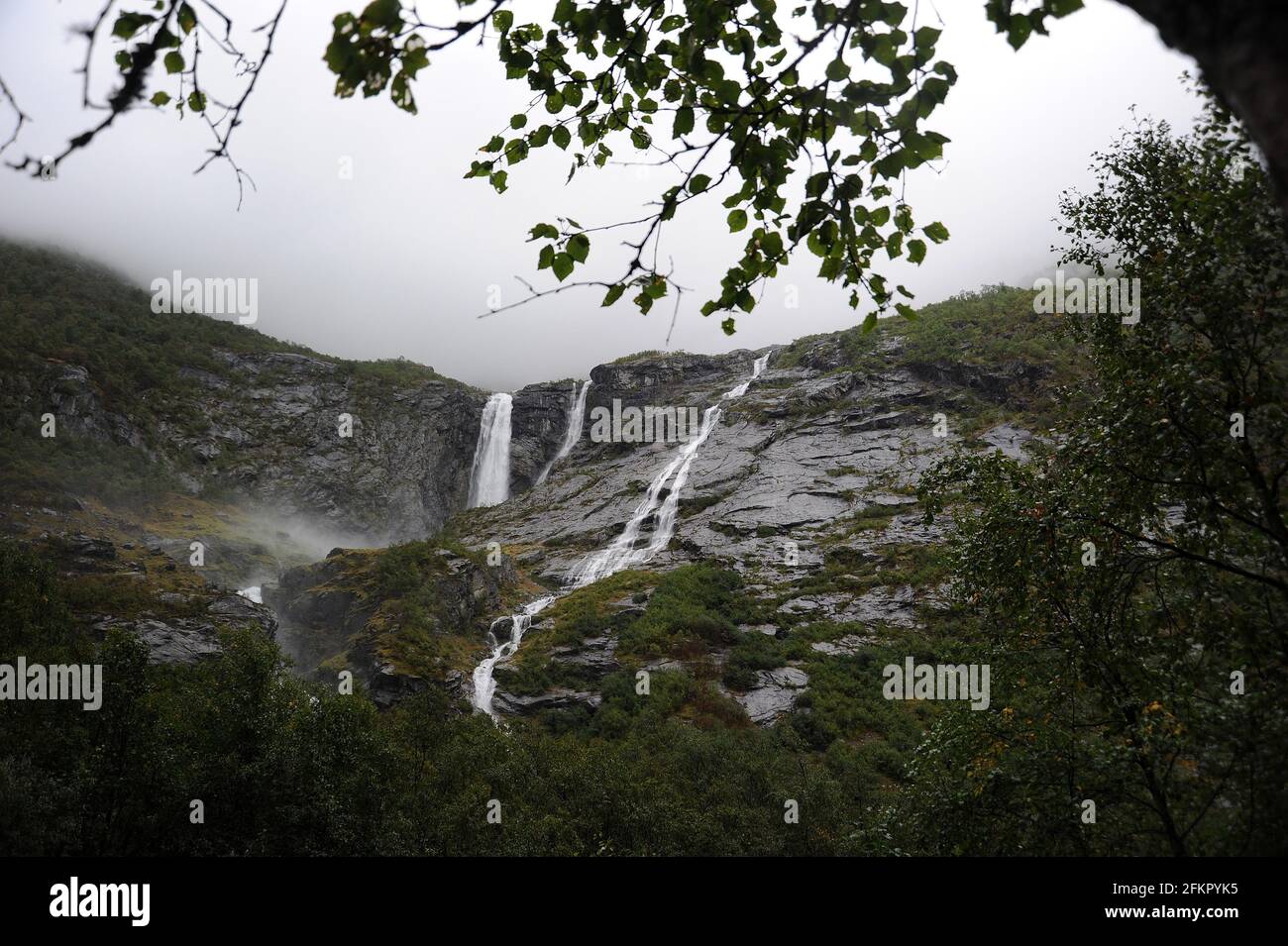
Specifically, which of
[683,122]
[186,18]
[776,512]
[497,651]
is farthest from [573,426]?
[186,18]

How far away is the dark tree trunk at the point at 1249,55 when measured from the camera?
3.42ft

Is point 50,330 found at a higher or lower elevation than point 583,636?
higher

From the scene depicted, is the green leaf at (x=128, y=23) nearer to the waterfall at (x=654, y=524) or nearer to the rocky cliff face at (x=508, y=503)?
the rocky cliff face at (x=508, y=503)

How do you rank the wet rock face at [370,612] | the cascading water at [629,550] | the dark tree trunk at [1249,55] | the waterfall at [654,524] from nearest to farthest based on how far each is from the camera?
the dark tree trunk at [1249,55] → the wet rock face at [370,612] → the cascading water at [629,550] → the waterfall at [654,524]

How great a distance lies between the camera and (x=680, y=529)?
46.9 metres

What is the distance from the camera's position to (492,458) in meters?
74.6

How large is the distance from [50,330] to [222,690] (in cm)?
6641

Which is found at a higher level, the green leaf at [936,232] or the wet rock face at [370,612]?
the green leaf at [936,232]

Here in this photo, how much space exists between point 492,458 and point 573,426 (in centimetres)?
945

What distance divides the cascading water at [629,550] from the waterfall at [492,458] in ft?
75.0

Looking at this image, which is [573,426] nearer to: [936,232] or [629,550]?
[629,550]

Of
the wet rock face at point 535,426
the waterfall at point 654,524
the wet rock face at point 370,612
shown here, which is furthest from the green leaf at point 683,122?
the wet rock face at point 535,426
